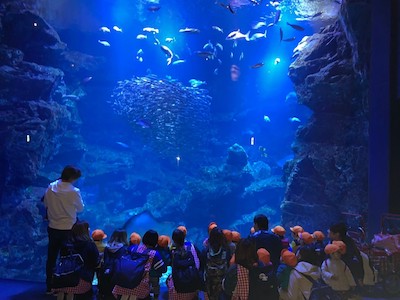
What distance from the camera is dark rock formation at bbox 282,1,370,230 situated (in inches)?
345

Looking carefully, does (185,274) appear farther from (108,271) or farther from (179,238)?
(108,271)

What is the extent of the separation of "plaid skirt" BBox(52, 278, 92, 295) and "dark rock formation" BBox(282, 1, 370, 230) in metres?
7.40

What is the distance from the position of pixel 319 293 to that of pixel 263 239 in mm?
860

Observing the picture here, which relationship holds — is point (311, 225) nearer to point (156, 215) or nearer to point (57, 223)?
point (57, 223)

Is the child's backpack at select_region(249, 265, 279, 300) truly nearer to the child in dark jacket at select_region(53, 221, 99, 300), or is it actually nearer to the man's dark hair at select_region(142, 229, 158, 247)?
the man's dark hair at select_region(142, 229, 158, 247)

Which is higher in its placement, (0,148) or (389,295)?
(0,148)

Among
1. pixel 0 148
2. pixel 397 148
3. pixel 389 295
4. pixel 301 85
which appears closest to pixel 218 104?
pixel 301 85

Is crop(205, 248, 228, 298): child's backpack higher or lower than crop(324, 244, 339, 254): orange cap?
lower

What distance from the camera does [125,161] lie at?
25453 mm

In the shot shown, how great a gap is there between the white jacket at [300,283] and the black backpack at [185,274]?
100cm

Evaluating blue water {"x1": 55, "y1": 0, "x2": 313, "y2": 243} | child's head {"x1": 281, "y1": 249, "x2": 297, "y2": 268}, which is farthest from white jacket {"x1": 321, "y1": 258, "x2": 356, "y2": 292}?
blue water {"x1": 55, "y1": 0, "x2": 313, "y2": 243}

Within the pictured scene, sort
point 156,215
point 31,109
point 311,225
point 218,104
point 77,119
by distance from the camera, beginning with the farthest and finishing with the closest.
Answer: point 218,104
point 77,119
point 156,215
point 31,109
point 311,225

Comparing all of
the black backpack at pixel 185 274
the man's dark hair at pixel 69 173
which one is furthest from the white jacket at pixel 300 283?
the man's dark hair at pixel 69 173

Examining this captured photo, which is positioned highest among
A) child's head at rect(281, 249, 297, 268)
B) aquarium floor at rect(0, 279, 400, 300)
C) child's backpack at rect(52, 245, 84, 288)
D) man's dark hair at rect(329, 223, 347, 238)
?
man's dark hair at rect(329, 223, 347, 238)
